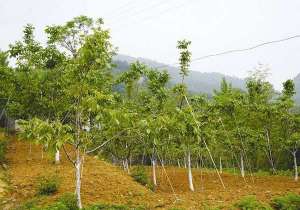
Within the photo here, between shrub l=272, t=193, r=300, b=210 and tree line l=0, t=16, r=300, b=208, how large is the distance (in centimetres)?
309

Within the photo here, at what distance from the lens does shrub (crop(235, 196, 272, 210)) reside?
1619cm

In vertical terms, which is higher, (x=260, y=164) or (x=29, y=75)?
(x=29, y=75)

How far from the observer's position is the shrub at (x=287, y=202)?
17019 millimetres

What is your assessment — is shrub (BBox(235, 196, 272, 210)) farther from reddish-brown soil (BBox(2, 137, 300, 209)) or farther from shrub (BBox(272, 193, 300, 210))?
shrub (BBox(272, 193, 300, 210))

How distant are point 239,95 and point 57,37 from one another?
16517mm

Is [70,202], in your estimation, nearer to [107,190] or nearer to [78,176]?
[78,176]

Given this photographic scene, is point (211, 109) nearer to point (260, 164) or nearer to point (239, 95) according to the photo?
point (239, 95)

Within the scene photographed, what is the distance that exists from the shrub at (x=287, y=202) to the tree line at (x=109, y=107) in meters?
3.09

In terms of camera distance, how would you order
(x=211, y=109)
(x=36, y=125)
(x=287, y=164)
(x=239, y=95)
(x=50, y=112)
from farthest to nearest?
(x=287, y=164)
(x=239, y=95)
(x=211, y=109)
(x=50, y=112)
(x=36, y=125)

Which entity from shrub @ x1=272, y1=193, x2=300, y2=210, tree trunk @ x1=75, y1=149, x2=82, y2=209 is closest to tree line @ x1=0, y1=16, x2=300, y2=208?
tree trunk @ x1=75, y1=149, x2=82, y2=209

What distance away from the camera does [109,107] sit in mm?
14672

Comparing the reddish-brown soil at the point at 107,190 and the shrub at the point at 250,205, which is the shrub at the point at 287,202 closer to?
the reddish-brown soil at the point at 107,190

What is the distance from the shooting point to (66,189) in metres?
18.6

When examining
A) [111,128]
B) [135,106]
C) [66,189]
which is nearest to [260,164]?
[135,106]
